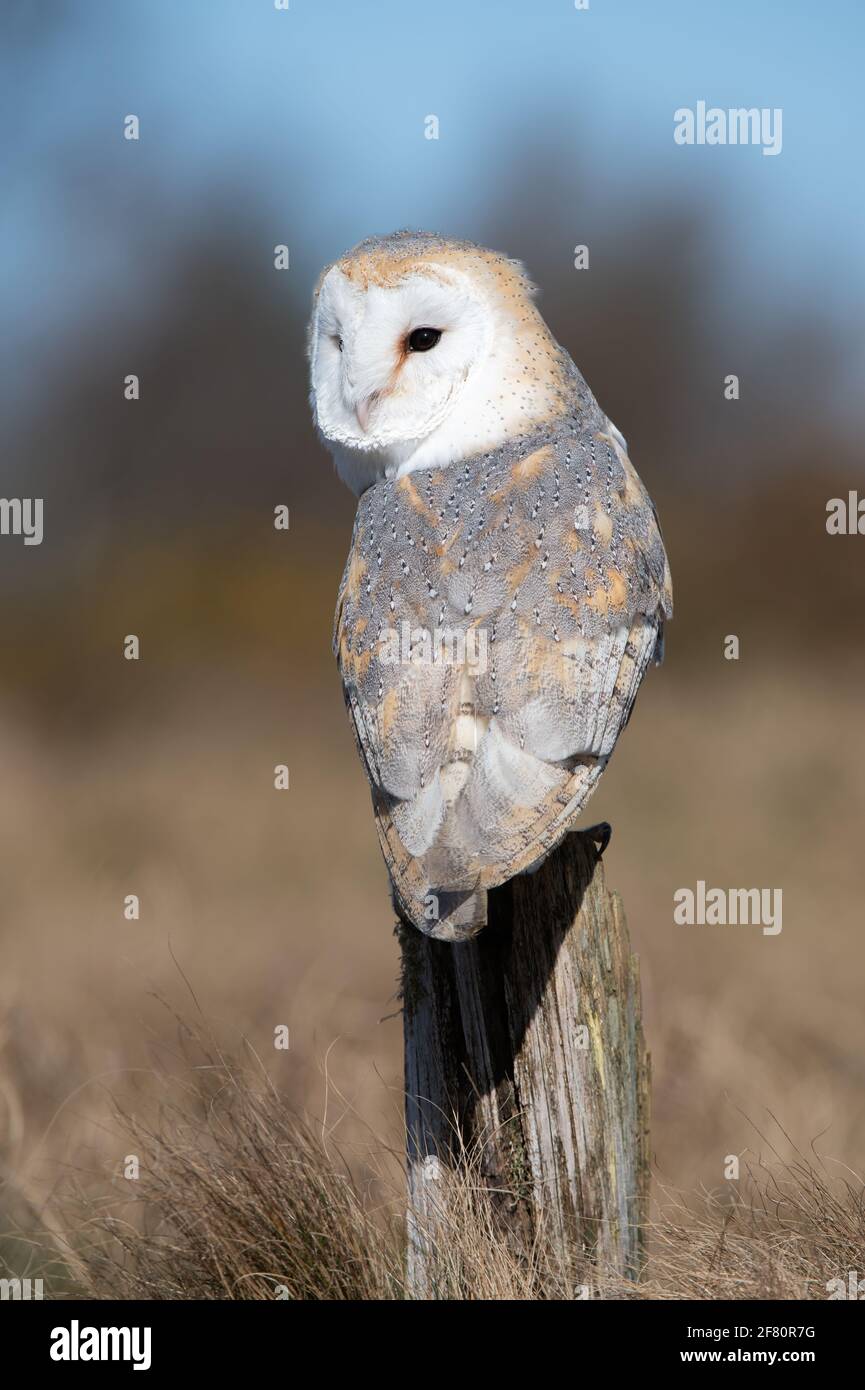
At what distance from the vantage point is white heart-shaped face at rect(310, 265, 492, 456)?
3.19m

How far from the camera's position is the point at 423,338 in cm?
324

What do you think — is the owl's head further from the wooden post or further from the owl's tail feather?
the owl's tail feather

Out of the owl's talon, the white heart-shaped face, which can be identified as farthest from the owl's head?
the owl's talon

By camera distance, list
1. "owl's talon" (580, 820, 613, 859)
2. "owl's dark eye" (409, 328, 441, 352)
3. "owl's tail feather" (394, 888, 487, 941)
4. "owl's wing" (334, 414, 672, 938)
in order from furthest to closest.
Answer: "owl's dark eye" (409, 328, 441, 352), "owl's talon" (580, 820, 613, 859), "owl's wing" (334, 414, 672, 938), "owl's tail feather" (394, 888, 487, 941)

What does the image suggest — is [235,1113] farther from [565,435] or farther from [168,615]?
[168,615]

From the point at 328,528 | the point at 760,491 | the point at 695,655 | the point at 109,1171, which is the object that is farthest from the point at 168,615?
the point at 109,1171

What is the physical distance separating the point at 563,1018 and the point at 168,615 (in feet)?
30.0

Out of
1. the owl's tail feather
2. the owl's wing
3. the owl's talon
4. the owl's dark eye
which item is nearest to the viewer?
the owl's tail feather

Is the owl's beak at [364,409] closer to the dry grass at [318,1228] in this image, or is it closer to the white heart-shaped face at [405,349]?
the white heart-shaped face at [405,349]

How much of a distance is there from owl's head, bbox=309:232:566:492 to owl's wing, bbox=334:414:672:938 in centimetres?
10

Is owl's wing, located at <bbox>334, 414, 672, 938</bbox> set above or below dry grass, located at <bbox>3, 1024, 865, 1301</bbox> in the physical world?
above

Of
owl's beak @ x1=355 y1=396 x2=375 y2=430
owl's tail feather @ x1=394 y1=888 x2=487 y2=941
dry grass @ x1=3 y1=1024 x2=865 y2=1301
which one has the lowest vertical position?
dry grass @ x1=3 y1=1024 x2=865 y2=1301

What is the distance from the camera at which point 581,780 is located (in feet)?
9.12

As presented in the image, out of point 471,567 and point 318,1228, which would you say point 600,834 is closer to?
point 471,567
